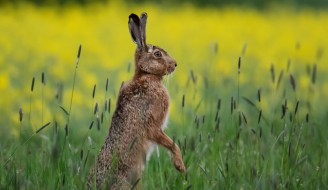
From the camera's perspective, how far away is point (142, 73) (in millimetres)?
3371

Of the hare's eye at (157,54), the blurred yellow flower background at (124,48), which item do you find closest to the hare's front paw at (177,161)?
the hare's eye at (157,54)

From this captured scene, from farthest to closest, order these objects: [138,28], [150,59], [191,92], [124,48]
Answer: [124,48] → [191,92] → [150,59] → [138,28]

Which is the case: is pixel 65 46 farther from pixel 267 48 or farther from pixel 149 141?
pixel 149 141

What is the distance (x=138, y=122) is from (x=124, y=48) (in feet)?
21.8

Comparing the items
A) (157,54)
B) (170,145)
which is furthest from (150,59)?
(170,145)

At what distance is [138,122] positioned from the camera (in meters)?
3.03

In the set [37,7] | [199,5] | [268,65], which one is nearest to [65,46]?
[268,65]

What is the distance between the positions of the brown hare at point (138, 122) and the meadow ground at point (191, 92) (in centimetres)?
13

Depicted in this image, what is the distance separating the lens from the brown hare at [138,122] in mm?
2863

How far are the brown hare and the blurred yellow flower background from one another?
2.40 meters

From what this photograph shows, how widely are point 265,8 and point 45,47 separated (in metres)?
10.5

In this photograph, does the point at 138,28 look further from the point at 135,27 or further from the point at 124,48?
the point at 124,48

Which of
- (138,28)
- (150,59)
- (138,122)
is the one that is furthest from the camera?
(150,59)

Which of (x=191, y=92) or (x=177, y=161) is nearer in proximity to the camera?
(x=177, y=161)
